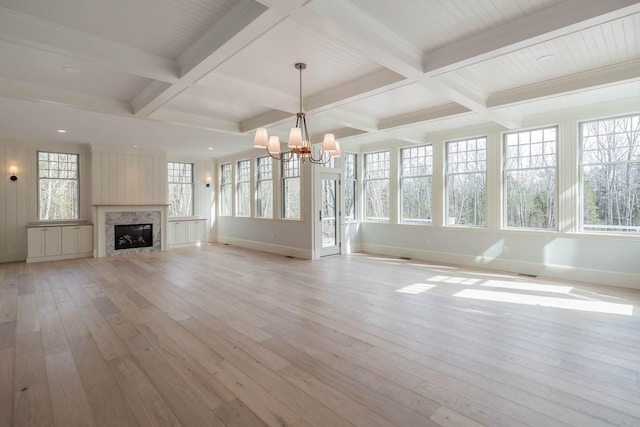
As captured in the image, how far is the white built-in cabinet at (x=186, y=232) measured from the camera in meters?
9.34

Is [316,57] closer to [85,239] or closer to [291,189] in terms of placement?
[291,189]

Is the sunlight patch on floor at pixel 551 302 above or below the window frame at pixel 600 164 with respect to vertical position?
below

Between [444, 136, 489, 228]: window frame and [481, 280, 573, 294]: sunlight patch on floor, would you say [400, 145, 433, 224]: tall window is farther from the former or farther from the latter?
[481, 280, 573, 294]: sunlight patch on floor

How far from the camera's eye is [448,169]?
273 inches

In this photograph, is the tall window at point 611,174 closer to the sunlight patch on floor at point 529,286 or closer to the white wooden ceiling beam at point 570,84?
the sunlight patch on floor at point 529,286

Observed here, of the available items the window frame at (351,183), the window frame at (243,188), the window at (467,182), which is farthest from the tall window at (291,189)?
the window at (467,182)

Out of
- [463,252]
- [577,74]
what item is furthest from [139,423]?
[463,252]

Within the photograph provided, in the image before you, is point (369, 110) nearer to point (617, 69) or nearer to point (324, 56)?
point (324, 56)

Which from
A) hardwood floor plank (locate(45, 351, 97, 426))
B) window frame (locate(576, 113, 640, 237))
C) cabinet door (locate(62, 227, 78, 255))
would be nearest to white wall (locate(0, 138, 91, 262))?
cabinet door (locate(62, 227, 78, 255))

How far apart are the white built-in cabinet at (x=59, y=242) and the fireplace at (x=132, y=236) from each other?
1.81 feet

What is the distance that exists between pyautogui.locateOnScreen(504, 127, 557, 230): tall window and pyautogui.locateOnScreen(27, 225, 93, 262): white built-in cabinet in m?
9.25

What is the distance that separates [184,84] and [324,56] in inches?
64.2

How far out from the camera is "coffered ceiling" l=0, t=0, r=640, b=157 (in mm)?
2580

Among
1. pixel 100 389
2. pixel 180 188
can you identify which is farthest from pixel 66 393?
pixel 180 188
